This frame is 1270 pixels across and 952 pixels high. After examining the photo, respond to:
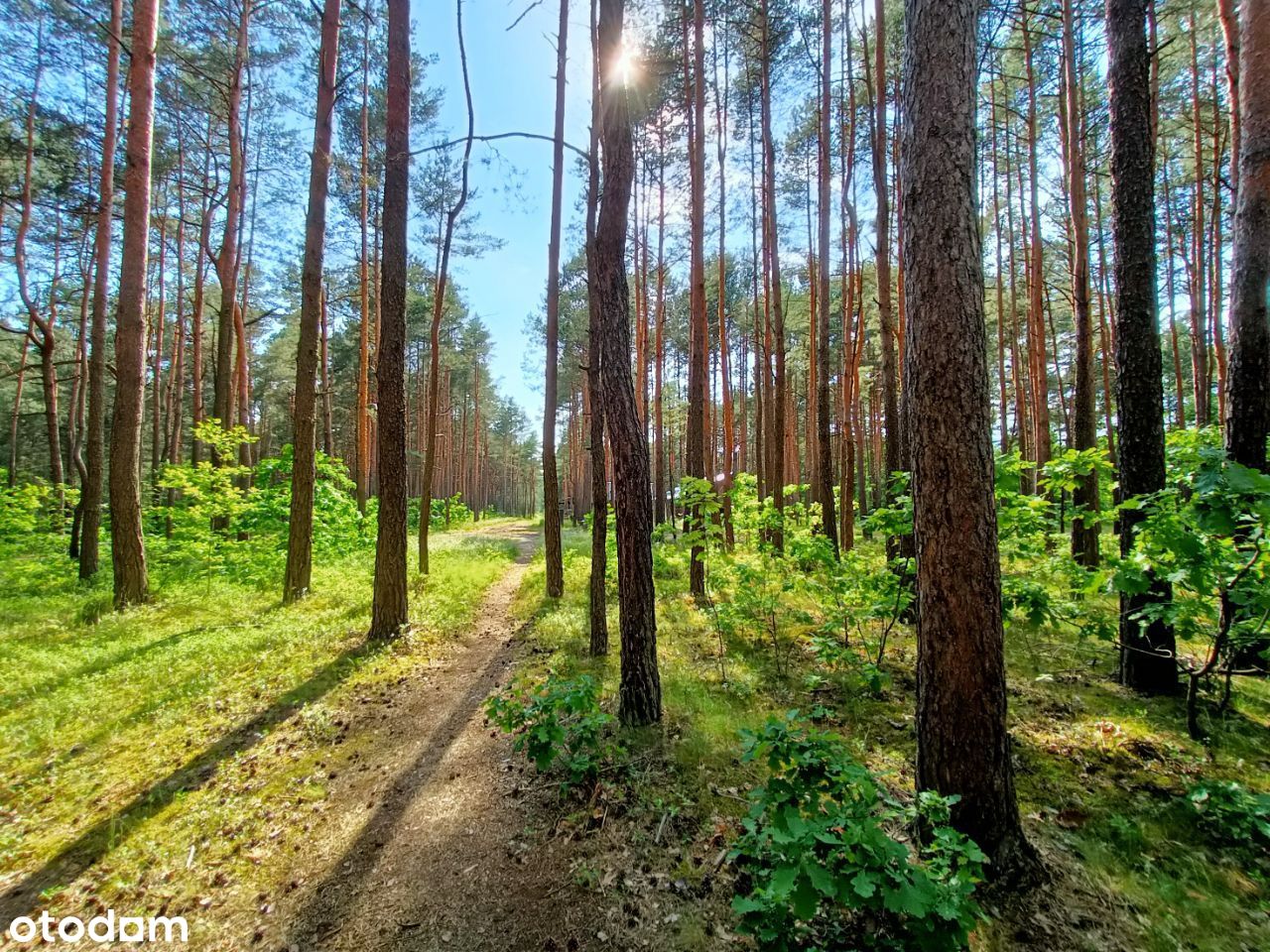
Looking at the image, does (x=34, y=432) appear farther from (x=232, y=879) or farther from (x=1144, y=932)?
(x=1144, y=932)

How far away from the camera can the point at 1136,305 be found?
13.7 ft

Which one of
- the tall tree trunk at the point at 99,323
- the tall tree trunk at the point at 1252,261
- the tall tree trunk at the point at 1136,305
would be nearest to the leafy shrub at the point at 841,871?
the tall tree trunk at the point at 1136,305

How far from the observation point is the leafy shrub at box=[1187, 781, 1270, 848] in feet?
8.46

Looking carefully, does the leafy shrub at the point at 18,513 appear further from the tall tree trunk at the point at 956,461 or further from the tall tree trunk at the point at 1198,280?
the tall tree trunk at the point at 1198,280

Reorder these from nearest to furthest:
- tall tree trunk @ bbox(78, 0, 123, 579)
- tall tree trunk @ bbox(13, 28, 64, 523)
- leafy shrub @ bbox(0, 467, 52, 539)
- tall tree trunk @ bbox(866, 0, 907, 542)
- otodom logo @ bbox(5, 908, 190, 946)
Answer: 1. otodom logo @ bbox(5, 908, 190, 946)
2. tall tree trunk @ bbox(866, 0, 907, 542)
3. tall tree trunk @ bbox(78, 0, 123, 579)
4. tall tree trunk @ bbox(13, 28, 64, 523)
5. leafy shrub @ bbox(0, 467, 52, 539)

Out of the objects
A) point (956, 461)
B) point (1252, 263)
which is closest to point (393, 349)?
point (956, 461)

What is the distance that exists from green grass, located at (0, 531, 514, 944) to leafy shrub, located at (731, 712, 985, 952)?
9.71ft

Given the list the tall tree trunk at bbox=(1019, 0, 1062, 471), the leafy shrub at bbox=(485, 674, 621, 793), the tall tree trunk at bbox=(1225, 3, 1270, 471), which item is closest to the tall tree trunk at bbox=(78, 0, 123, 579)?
the leafy shrub at bbox=(485, 674, 621, 793)

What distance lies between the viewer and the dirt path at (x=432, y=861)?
2.44m

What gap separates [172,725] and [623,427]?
15.7 feet

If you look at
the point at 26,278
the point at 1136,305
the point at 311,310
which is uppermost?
the point at 26,278

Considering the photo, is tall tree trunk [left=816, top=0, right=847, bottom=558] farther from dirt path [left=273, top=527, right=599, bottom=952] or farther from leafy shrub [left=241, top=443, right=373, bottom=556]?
leafy shrub [left=241, top=443, right=373, bottom=556]

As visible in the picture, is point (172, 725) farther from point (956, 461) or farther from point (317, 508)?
point (317, 508)

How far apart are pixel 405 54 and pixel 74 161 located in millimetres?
12214
